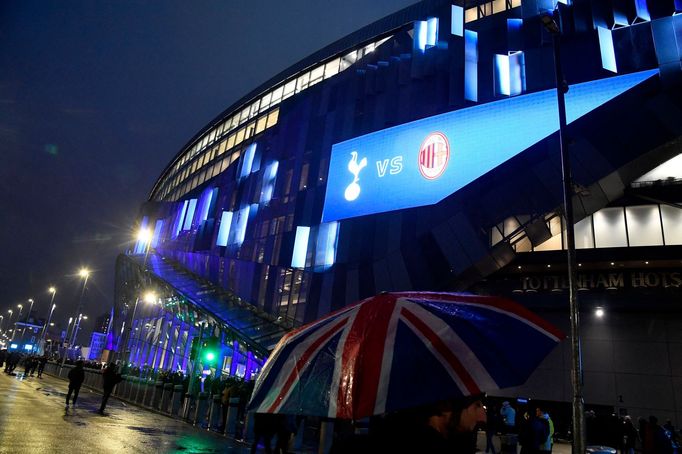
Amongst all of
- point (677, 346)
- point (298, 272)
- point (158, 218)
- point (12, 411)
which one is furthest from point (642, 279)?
point (158, 218)

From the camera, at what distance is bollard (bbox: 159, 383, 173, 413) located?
19797 millimetres

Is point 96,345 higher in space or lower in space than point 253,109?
lower

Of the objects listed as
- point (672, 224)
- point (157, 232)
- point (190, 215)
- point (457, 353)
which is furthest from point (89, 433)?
point (157, 232)

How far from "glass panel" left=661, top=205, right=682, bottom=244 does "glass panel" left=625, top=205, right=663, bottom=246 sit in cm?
25

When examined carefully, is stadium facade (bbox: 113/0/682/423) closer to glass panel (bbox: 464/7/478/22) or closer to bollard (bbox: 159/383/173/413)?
glass panel (bbox: 464/7/478/22)

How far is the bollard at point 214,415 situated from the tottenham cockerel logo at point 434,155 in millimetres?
16119

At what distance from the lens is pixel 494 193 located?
2091 cm

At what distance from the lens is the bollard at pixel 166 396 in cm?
1980

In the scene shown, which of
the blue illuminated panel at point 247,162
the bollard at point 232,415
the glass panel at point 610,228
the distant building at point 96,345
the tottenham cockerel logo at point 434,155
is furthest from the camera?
the distant building at point 96,345

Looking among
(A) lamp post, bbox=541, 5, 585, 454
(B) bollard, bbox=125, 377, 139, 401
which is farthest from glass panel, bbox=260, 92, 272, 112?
(A) lamp post, bbox=541, 5, 585, 454

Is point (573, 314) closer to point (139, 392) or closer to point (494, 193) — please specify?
point (494, 193)

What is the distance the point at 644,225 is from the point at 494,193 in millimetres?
9002

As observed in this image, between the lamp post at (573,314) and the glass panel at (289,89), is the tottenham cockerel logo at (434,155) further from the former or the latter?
the glass panel at (289,89)

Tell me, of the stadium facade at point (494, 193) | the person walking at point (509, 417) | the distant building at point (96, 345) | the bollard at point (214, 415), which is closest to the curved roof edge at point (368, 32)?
the stadium facade at point (494, 193)
